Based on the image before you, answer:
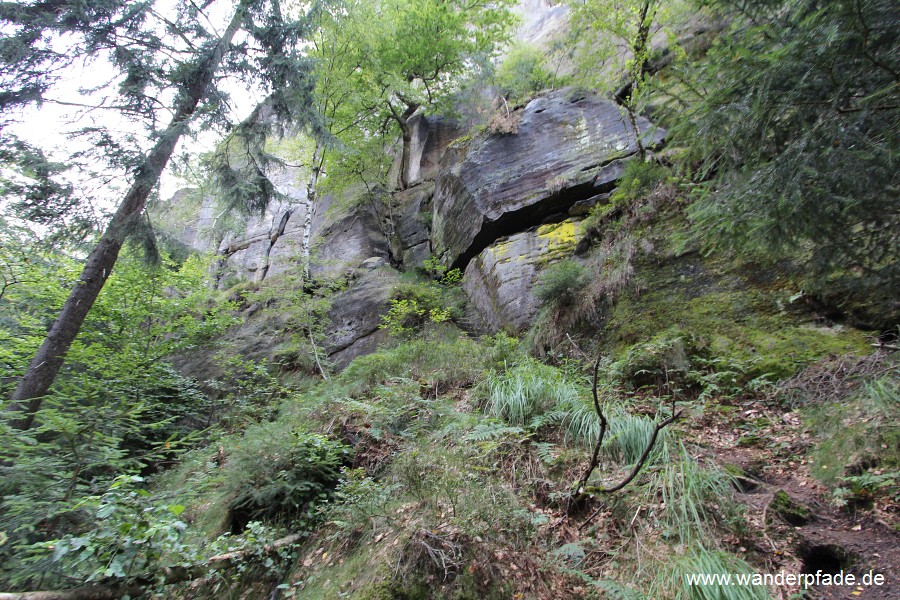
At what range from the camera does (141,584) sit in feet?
8.18

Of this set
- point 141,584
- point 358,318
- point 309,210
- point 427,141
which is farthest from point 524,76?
point 141,584

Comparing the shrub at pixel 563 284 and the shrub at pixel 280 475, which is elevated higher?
the shrub at pixel 563 284

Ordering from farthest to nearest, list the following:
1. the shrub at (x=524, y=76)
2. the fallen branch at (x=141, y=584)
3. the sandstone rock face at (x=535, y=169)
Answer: the shrub at (x=524, y=76)
the sandstone rock face at (x=535, y=169)
the fallen branch at (x=141, y=584)

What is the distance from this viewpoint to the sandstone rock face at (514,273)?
28.2 feet

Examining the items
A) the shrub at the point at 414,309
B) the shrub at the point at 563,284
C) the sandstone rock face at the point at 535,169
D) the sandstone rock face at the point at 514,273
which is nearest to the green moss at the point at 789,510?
the shrub at the point at 563,284

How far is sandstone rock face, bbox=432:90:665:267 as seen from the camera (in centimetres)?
961

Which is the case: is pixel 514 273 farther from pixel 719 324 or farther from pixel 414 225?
pixel 414 225

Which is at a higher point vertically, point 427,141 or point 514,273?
point 427,141

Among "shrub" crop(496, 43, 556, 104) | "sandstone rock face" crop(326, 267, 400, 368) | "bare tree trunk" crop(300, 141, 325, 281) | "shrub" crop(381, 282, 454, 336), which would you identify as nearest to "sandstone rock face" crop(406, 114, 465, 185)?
"shrub" crop(496, 43, 556, 104)

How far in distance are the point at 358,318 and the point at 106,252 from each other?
225 inches

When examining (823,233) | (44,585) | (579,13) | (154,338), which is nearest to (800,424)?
Answer: (823,233)

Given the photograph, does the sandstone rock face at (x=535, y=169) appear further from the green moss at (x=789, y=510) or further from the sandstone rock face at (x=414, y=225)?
the green moss at (x=789, y=510)

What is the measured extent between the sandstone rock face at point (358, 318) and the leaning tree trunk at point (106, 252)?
193 inches

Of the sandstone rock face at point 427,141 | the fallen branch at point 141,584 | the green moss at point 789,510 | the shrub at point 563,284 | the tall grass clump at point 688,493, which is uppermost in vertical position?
the sandstone rock face at point 427,141
